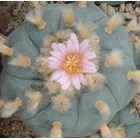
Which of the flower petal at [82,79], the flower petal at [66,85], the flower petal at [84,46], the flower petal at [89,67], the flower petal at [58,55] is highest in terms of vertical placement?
the flower petal at [84,46]

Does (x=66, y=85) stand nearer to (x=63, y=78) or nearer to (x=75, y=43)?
(x=63, y=78)

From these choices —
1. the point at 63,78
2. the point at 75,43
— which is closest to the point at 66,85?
the point at 63,78

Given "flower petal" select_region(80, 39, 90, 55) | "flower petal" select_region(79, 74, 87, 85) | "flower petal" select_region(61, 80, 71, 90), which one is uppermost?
"flower petal" select_region(80, 39, 90, 55)

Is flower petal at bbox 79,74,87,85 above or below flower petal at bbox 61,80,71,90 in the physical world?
above

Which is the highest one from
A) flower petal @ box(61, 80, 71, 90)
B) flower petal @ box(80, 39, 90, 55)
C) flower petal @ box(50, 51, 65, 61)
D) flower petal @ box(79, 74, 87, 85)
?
flower petal @ box(80, 39, 90, 55)

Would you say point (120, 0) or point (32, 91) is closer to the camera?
point (32, 91)

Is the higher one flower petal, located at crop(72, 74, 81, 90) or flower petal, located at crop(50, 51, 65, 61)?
flower petal, located at crop(50, 51, 65, 61)

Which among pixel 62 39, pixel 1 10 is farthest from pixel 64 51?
pixel 1 10

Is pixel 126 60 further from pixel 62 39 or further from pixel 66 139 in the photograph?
pixel 66 139
